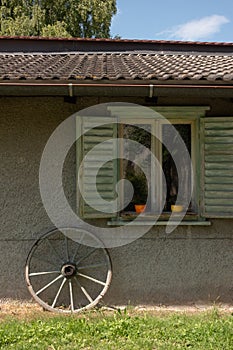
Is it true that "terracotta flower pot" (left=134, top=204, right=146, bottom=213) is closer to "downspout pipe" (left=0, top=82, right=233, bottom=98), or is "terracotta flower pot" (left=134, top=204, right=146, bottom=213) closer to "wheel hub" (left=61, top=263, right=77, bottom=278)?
"wheel hub" (left=61, top=263, right=77, bottom=278)

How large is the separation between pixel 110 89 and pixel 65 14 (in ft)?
59.0

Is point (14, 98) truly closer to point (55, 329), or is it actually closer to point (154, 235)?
point (154, 235)

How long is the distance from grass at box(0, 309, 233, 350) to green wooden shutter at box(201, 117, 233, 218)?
126cm

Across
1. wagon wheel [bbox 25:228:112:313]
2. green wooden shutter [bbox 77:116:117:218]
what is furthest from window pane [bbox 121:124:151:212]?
wagon wheel [bbox 25:228:112:313]

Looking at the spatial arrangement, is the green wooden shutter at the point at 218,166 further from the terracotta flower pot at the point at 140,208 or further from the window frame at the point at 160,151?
the terracotta flower pot at the point at 140,208

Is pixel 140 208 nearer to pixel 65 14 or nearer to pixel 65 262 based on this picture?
pixel 65 262

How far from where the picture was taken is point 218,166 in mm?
4824

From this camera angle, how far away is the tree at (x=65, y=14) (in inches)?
787

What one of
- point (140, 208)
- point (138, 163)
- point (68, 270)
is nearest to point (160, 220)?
point (140, 208)

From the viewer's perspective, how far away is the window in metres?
4.83

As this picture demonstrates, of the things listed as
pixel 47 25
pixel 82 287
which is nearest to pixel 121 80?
pixel 82 287

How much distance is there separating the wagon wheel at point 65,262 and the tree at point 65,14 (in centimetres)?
1689

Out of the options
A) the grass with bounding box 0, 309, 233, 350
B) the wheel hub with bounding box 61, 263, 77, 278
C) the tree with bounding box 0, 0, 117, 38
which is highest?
the tree with bounding box 0, 0, 117, 38

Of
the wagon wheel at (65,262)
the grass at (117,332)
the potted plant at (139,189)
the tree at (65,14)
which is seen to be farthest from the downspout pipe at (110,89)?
the tree at (65,14)
